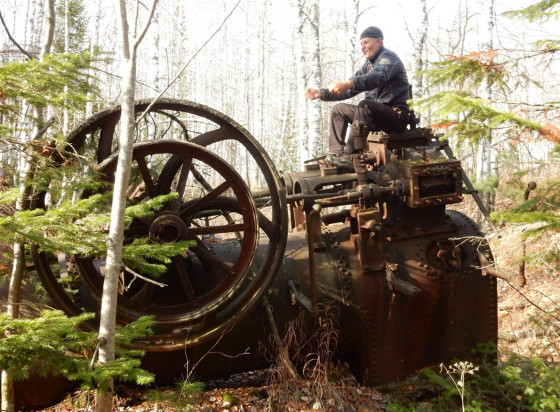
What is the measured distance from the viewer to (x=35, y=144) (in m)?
2.91

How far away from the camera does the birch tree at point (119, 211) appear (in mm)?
2404

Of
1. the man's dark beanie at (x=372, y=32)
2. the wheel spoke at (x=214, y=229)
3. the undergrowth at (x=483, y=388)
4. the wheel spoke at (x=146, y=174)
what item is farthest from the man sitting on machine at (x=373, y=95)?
the undergrowth at (x=483, y=388)

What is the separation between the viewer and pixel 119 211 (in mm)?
2465

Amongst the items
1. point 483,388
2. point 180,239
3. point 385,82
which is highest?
point 385,82

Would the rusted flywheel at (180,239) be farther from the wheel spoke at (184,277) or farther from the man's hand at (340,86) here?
the man's hand at (340,86)

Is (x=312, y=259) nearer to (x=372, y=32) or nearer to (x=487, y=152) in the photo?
(x=372, y=32)

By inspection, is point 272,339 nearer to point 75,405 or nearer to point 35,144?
point 75,405

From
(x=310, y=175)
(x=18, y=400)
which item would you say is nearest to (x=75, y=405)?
(x=18, y=400)

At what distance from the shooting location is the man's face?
539cm

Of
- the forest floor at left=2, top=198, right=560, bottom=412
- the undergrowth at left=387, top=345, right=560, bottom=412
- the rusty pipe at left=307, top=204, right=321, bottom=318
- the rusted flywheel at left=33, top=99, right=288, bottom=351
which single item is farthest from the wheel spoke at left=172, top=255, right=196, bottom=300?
the undergrowth at left=387, top=345, right=560, bottom=412

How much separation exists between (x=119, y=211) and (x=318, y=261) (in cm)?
239

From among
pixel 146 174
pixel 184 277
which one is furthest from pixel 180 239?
pixel 146 174

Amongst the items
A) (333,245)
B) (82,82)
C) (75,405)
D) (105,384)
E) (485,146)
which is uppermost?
(485,146)

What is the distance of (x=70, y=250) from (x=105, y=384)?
0.73m
